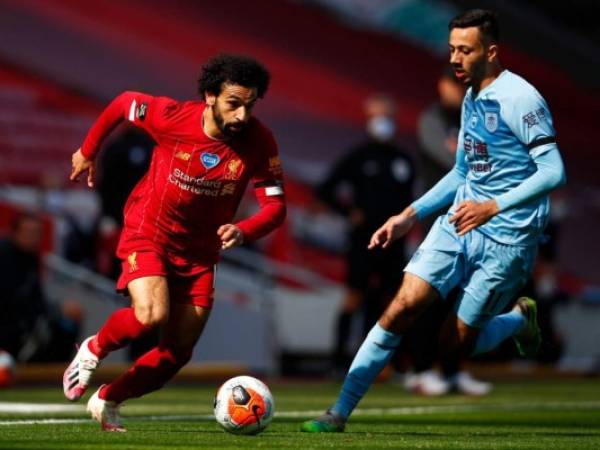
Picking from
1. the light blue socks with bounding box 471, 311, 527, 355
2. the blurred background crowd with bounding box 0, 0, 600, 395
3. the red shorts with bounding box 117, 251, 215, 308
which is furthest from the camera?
the blurred background crowd with bounding box 0, 0, 600, 395

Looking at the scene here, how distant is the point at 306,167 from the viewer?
26.8 meters

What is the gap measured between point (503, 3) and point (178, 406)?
1538cm

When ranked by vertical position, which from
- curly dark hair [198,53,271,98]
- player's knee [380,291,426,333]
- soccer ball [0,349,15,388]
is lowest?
soccer ball [0,349,15,388]

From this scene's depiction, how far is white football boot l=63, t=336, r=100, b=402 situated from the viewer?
726cm

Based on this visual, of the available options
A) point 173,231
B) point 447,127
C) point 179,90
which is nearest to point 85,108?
point 179,90

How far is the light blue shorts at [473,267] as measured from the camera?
24.2 ft

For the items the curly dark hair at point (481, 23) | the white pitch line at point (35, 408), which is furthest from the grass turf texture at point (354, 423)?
the curly dark hair at point (481, 23)

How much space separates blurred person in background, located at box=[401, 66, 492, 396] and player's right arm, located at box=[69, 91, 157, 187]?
3.79 metres

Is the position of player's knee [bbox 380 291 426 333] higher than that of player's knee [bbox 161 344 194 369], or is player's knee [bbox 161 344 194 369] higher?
player's knee [bbox 380 291 426 333]

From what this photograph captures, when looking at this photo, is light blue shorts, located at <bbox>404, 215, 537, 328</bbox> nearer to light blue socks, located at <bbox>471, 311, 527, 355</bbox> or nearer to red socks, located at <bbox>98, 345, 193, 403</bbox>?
light blue socks, located at <bbox>471, 311, 527, 355</bbox>

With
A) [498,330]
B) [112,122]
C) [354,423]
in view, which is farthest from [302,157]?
[112,122]

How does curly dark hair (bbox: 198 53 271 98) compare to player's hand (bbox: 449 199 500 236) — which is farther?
curly dark hair (bbox: 198 53 271 98)

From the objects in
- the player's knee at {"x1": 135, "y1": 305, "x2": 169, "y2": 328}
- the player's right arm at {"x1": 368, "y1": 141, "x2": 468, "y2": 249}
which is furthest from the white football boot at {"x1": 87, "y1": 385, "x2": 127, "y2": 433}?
the player's right arm at {"x1": 368, "y1": 141, "x2": 468, "y2": 249}

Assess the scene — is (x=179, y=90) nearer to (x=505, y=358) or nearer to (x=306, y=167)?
(x=306, y=167)
